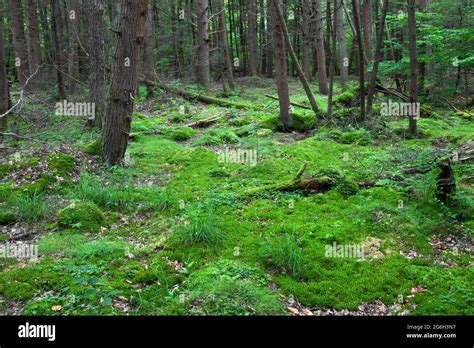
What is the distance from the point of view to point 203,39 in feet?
64.7

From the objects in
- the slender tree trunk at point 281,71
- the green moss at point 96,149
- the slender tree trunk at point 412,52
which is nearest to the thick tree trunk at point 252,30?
the slender tree trunk at point 281,71

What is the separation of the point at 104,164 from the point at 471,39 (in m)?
13.6

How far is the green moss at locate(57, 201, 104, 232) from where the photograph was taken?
670 centimetres

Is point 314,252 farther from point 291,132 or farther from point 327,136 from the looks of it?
point 291,132

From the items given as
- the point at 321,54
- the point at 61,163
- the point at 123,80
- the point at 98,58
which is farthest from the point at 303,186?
the point at 321,54

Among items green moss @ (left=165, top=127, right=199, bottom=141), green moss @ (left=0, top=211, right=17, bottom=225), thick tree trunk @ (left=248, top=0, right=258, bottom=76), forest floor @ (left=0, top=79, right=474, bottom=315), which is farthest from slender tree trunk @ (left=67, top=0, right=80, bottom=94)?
green moss @ (left=0, top=211, right=17, bottom=225)

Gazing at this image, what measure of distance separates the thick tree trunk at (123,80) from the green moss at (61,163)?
0.99m

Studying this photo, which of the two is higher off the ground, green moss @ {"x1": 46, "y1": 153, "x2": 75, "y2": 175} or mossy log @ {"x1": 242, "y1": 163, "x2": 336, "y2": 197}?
green moss @ {"x1": 46, "y1": 153, "x2": 75, "y2": 175}

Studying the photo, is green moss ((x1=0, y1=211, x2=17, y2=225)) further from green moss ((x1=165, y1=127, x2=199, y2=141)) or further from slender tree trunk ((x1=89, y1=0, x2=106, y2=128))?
slender tree trunk ((x1=89, y1=0, x2=106, y2=128))

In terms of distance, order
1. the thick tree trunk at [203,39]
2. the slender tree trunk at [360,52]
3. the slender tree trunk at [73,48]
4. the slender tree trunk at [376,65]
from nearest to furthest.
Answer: the slender tree trunk at [360,52] → the slender tree trunk at [376,65] → the slender tree trunk at [73,48] → the thick tree trunk at [203,39]

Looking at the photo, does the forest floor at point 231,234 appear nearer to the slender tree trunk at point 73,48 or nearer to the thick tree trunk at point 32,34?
the slender tree trunk at point 73,48

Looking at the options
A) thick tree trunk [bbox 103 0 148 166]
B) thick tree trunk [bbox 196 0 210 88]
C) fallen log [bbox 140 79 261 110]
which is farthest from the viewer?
thick tree trunk [bbox 196 0 210 88]

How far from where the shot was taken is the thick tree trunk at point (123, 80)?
9445 millimetres

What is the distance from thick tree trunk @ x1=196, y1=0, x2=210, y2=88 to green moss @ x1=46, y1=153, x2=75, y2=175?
40.9ft
